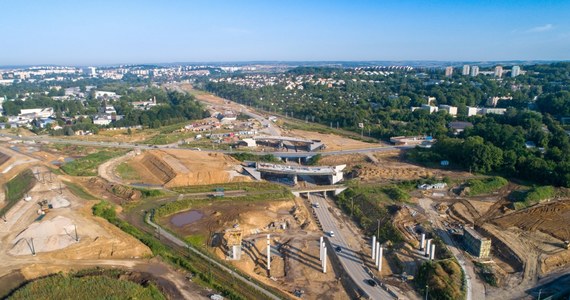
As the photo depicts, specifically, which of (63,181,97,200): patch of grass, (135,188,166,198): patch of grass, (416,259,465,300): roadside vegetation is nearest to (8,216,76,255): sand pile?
(63,181,97,200): patch of grass

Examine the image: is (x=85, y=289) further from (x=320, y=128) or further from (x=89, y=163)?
(x=320, y=128)

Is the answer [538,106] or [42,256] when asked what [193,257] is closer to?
[42,256]

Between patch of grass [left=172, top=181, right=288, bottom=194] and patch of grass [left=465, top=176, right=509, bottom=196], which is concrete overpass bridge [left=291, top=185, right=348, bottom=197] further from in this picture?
patch of grass [left=465, top=176, right=509, bottom=196]

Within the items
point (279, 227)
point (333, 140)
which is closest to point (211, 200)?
point (279, 227)

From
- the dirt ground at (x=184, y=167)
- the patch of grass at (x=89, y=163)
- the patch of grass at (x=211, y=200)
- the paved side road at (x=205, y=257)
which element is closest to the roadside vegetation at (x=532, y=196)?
the patch of grass at (x=211, y=200)

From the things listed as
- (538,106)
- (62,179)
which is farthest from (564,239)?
(538,106)

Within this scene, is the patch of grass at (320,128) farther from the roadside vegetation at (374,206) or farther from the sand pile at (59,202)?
the sand pile at (59,202)
